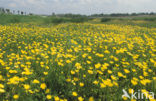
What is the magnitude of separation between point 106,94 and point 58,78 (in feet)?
3.24

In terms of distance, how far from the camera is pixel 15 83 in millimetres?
2113

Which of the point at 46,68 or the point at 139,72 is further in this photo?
the point at 139,72

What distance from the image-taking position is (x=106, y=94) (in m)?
2.33

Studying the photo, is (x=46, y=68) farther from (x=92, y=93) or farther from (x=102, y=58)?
(x=102, y=58)

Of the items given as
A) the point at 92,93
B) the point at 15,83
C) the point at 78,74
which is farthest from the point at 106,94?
the point at 15,83

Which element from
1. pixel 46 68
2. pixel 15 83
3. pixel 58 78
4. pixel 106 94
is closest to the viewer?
pixel 15 83

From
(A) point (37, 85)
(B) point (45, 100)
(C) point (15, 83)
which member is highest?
(C) point (15, 83)

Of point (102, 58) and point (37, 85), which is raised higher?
point (102, 58)

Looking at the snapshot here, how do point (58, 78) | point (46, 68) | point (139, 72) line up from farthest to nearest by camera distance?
point (139, 72) → point (46, 68) → point (58, 78)

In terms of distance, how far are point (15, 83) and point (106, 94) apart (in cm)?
160

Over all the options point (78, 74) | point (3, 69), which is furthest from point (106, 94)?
point (3, 69)

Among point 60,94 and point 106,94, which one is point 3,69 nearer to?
point 60,94

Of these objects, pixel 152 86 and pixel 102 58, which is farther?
pixel 102 58

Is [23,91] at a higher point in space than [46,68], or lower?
lower
